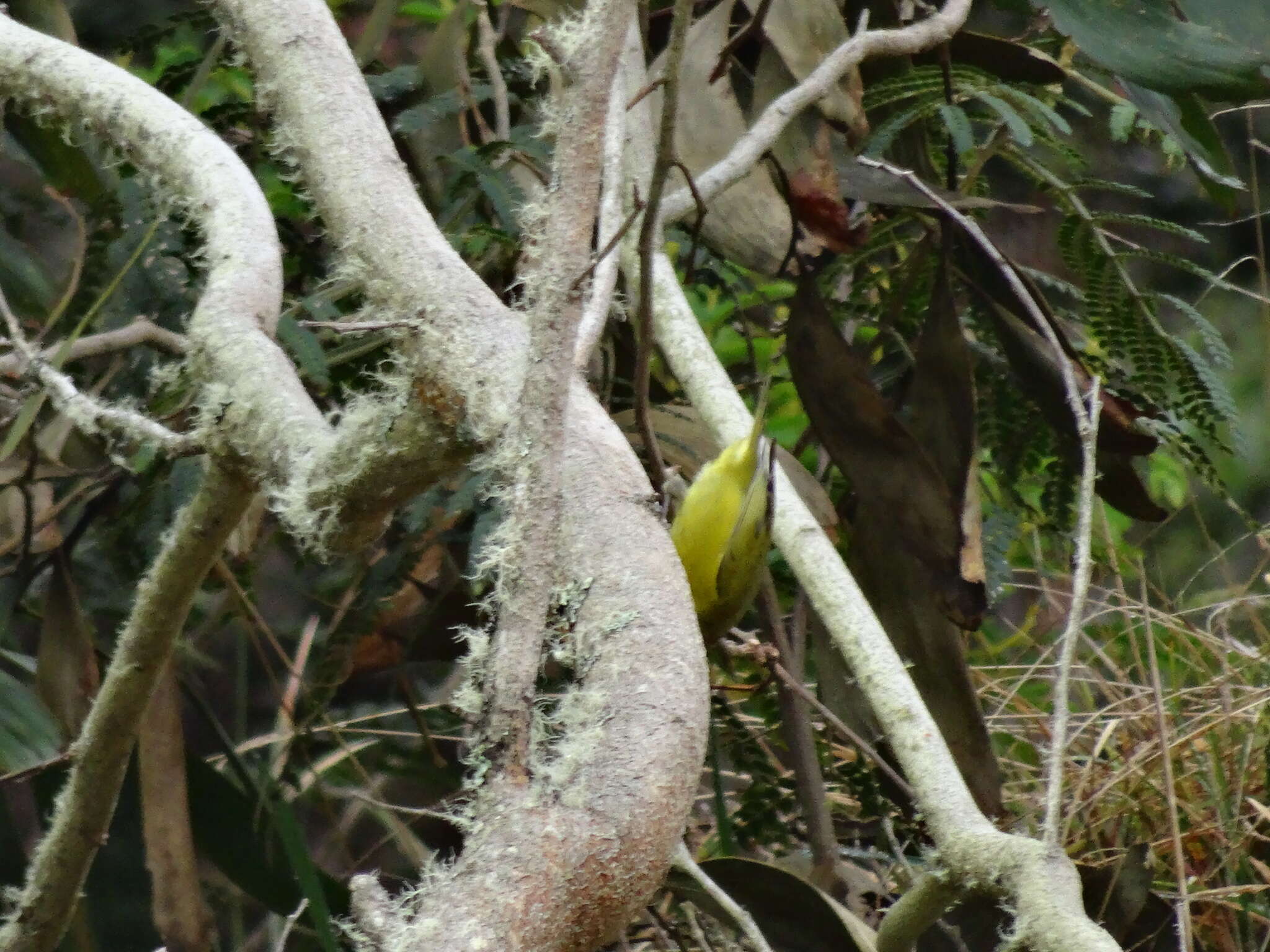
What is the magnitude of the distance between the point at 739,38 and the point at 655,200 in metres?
0.55

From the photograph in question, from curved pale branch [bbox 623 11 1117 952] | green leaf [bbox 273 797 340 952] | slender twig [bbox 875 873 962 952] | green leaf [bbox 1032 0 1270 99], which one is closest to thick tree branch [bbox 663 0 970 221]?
curved pale branch [bbox 623 11 1117 952]

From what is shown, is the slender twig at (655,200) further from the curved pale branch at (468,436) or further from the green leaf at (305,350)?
the green leaf at (305,350)

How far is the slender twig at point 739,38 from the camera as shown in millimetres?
1267

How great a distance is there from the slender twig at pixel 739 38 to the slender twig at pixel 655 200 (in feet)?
1.40

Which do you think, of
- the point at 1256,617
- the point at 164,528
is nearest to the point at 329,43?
the point at 164,528

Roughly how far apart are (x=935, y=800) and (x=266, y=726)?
1.97 m

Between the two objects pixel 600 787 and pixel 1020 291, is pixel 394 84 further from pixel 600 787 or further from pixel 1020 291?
pixel 600 787

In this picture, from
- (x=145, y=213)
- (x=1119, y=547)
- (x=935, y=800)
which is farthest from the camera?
(x=1119, y=547)

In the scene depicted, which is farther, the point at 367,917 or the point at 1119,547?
the point at 1119,547

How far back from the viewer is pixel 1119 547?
212 cm

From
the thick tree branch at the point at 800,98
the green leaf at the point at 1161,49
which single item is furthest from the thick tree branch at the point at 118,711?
the green leaf at the point at 1161,49

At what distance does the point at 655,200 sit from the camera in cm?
78

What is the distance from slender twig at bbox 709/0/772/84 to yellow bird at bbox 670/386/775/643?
357 mm

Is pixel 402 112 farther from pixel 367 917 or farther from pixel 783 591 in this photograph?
pixel 367 917
